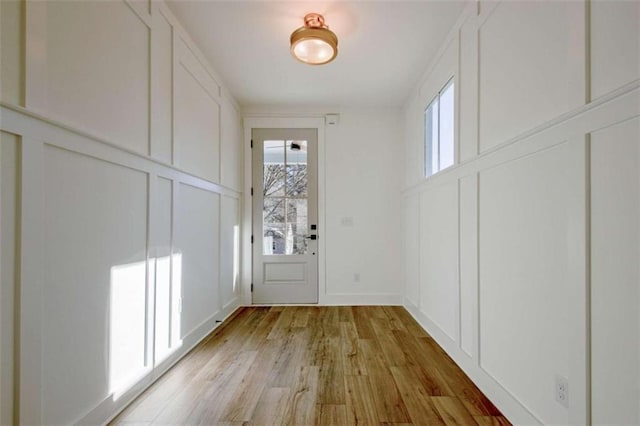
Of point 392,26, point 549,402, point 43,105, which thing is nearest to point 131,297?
point 43,105

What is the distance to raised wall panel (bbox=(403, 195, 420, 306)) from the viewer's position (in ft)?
10.5

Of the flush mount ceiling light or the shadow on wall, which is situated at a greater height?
the flush mount ceiling light

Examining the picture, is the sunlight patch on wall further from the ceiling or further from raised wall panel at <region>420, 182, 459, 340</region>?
raised wall panel at <region>420, 182, 459, 340</region>

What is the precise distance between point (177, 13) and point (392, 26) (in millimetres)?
1585

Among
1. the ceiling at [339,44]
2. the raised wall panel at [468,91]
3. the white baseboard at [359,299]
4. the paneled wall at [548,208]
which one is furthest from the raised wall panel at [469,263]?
the white baseboard at [359,299]

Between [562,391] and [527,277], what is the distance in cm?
47

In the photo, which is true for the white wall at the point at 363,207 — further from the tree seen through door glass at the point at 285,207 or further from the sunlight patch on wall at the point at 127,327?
the sunlight patch on wall at the point at 127,327

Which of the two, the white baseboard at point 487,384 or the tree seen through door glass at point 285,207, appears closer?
the white baseboard at point 487,384

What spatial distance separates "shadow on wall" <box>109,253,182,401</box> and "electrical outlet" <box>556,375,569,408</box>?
208 centimetres

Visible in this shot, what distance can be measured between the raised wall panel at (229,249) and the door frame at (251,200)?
12cm

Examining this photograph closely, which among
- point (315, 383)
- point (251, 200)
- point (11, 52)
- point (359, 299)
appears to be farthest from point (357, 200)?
point (11, 52)

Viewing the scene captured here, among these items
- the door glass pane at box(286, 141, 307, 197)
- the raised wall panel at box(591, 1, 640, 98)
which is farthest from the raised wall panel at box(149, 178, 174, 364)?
the raised wall panel at box(591, 1, 640, 98)

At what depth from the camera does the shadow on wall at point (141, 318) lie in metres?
1.58

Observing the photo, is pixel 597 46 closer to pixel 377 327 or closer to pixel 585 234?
pixel 585 234
